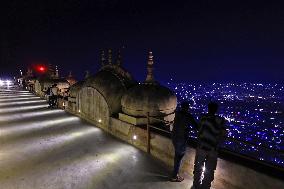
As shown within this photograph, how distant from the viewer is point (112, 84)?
48.5 feet

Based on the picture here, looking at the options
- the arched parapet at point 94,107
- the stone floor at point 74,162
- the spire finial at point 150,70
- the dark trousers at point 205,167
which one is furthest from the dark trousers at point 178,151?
the arched parapet at point 94,107

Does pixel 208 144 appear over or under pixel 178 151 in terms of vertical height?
over

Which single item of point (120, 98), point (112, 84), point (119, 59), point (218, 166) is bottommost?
point (218, 166)

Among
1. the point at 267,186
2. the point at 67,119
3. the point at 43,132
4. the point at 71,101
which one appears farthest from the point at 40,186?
the point at 71,101

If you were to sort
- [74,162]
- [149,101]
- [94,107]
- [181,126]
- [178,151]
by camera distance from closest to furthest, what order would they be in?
[181,126]
[178,151]
[74,162]
[149,101]
[94,107]

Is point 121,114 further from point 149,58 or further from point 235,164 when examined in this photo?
point 235,164

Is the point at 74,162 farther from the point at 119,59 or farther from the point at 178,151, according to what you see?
the point at 119,59

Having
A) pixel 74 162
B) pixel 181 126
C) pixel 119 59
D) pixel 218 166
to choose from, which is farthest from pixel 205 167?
pixel 119 59

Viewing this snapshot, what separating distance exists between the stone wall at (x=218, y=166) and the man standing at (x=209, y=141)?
2.63 ft

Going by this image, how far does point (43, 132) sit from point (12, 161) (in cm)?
470

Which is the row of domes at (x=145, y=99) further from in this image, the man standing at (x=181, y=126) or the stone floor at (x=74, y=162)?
the man standing at (x=181, y=126)

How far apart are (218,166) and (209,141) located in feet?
4.40

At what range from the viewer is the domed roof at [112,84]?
14008 millimetres

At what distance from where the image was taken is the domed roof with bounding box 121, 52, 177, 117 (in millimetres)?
11508
